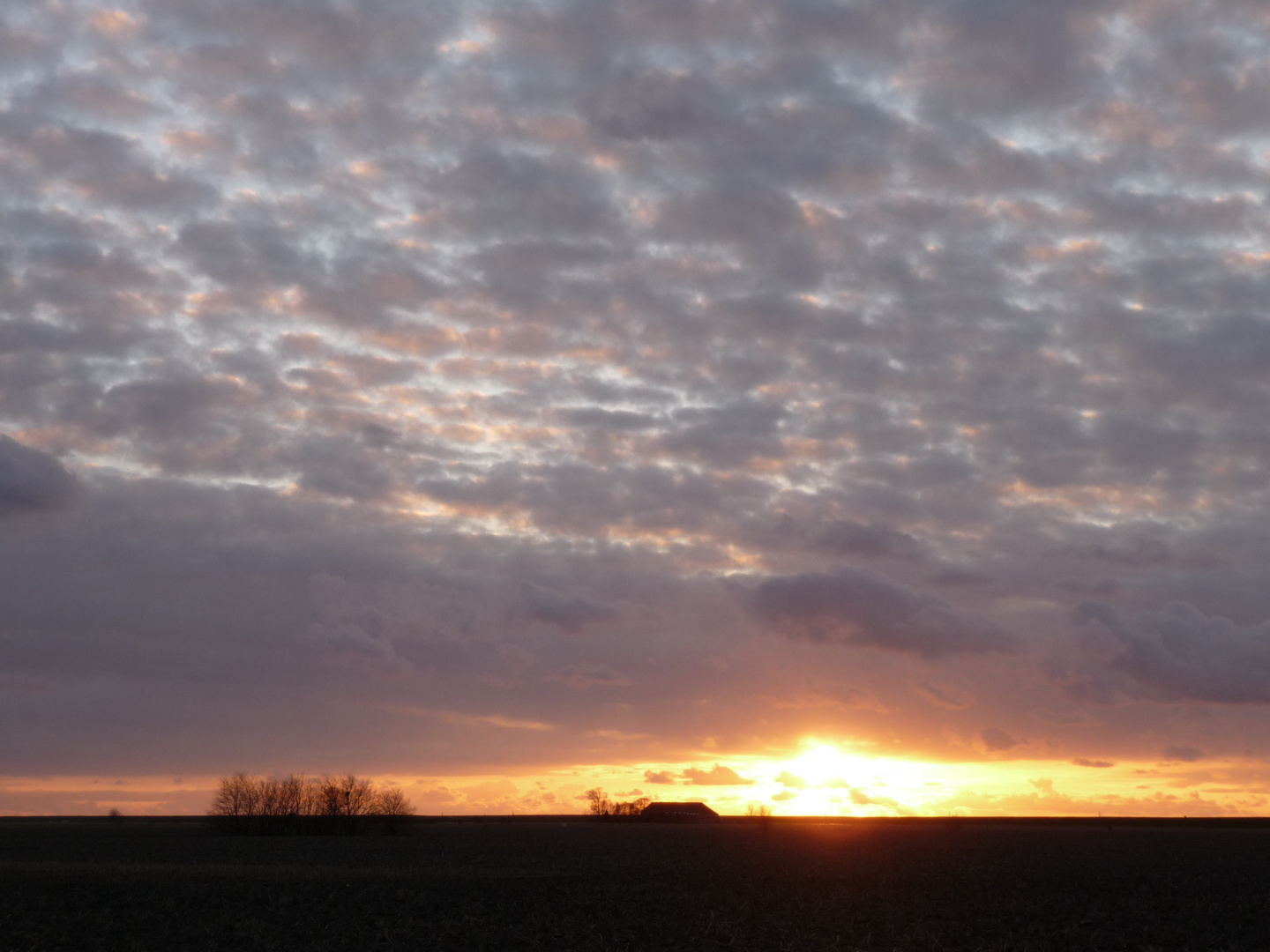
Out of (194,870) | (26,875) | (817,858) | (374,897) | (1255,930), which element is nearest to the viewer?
(1255,930)

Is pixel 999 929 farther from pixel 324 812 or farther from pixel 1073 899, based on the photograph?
pixel 324 812

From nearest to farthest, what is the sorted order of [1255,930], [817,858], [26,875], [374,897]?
1. [1255,930]
2. [374,897]
3. [26,875]
4. [817,858]

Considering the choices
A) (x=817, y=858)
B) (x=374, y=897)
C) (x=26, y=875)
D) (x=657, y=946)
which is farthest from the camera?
(x=817, y=858)

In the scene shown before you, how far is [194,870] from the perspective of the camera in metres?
71.9

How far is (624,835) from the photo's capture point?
133m

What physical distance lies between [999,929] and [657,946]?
50.8 ft

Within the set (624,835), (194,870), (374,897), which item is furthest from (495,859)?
(624,835)

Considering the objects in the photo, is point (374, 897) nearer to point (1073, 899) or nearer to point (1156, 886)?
point (1073, 899)

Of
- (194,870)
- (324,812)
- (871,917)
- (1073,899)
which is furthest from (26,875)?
(324,812)

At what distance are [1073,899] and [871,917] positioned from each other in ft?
45.0

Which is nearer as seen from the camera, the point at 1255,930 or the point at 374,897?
the point at 1255,930

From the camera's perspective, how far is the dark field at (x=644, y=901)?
1885 inches

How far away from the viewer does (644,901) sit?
57688 mm

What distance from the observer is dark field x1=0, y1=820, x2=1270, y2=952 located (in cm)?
4788
